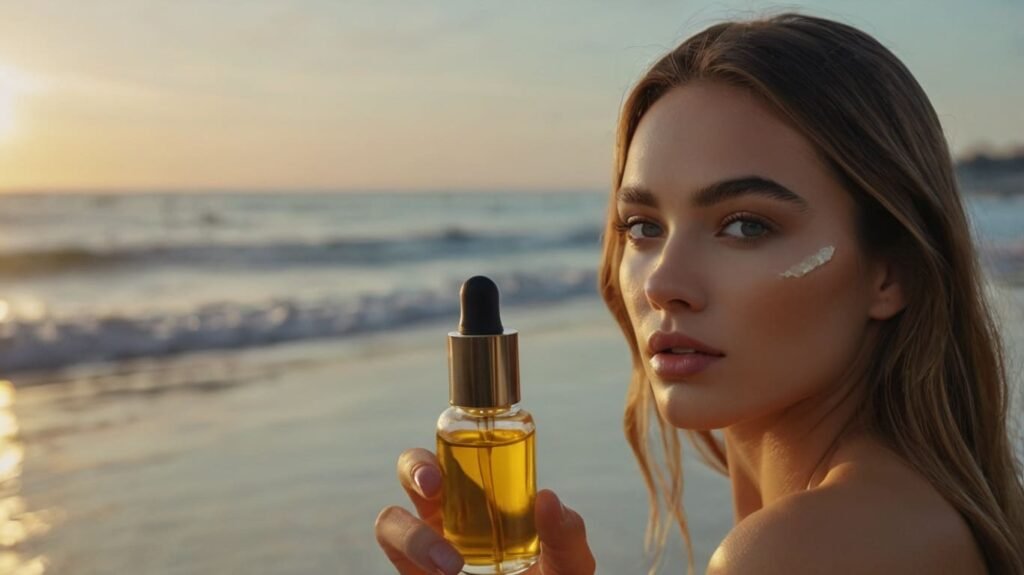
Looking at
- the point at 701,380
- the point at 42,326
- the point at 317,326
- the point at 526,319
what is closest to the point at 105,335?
the point at 42,326

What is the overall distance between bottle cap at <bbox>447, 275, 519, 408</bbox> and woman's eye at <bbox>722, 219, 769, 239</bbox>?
46 cm

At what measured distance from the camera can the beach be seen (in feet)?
13.2

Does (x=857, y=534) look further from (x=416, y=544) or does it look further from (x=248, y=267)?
(x=248, y=267)

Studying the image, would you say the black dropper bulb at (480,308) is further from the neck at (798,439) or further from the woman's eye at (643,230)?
the neck at (798,439)

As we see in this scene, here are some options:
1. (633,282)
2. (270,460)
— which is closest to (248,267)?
(270,460)

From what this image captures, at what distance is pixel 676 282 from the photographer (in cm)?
179

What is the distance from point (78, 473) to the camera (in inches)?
197

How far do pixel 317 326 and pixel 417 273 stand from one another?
578 centimetres

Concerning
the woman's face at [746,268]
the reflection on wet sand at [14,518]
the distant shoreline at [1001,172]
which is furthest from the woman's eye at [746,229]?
the distant shoreline at [1001,172]

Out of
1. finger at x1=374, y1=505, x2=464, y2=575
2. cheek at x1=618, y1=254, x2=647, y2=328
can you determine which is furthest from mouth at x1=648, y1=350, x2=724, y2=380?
finger at x1=374, y1=505, x2=464, y2=575

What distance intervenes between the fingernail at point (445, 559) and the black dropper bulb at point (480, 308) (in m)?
0.35

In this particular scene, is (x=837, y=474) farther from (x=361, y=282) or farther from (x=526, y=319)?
(x=361, y=282)

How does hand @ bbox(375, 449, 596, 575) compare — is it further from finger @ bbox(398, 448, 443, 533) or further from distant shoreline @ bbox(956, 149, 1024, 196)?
distant shoreline @ bbox(956, 149, 1024, 196)

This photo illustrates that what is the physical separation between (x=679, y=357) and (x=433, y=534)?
531 millimetres
